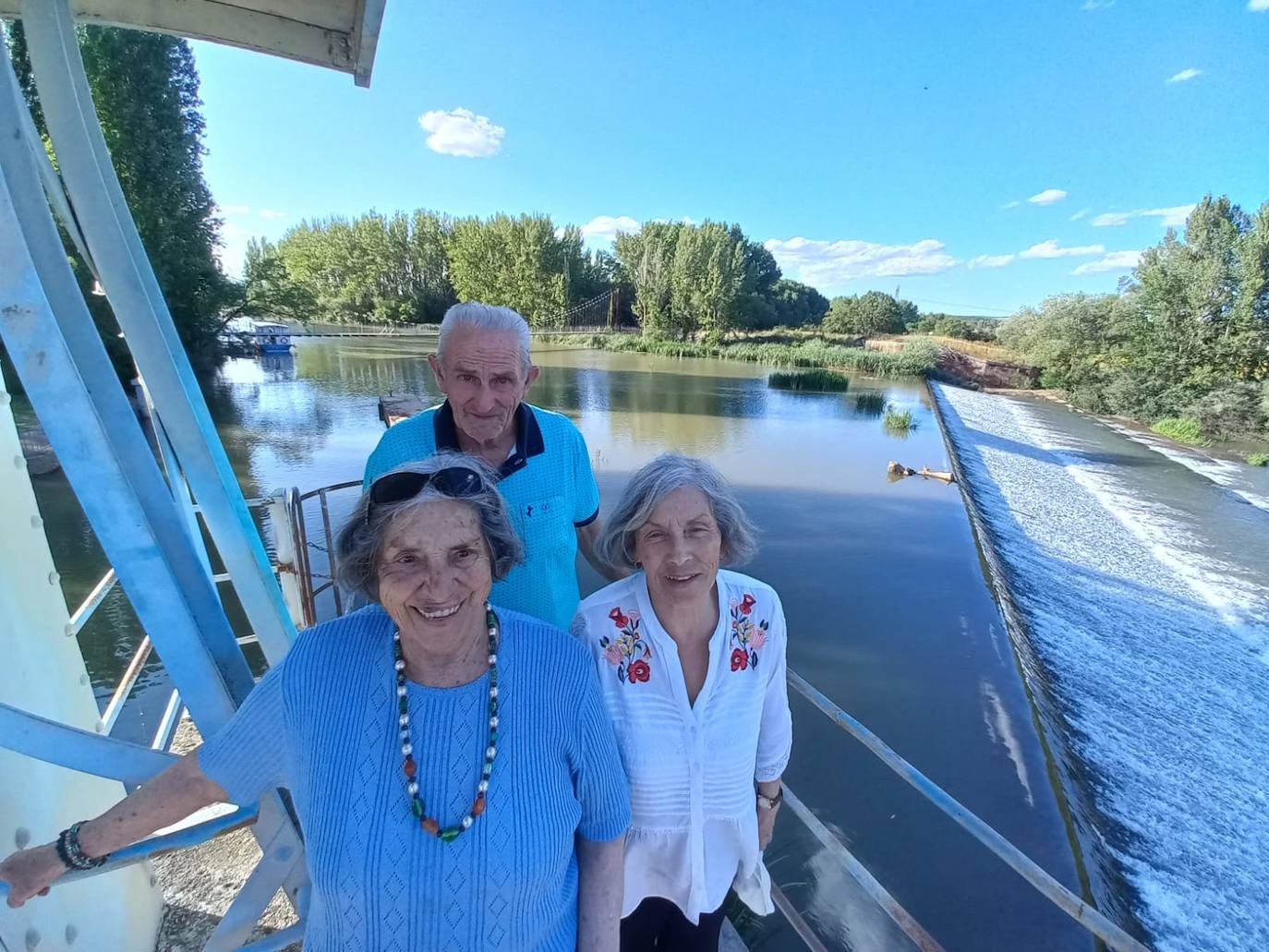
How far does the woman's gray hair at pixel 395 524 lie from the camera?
1.12 metres

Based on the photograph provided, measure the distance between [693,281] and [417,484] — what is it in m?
47.4

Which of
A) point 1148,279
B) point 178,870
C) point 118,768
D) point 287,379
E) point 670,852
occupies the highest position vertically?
point 1148,279

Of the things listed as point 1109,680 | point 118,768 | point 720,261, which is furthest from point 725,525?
point 720,261

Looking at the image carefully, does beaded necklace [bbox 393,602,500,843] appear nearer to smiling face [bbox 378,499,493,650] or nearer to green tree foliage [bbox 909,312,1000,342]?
smiling face [bbox 378,499,493,650]

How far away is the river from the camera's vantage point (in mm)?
3852

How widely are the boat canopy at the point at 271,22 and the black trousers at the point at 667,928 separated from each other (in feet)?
7.56

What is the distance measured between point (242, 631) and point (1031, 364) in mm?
36952

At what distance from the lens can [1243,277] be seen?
2138 cm

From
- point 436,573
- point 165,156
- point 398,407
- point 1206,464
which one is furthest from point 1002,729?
point 165,156

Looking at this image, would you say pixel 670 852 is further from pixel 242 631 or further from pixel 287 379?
pixel 287 379

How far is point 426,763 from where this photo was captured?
102 centimetres

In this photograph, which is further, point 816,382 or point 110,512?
point 816,382

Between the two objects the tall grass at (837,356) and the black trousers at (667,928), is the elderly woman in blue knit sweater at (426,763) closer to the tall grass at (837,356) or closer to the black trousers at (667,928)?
the black trousers at (667,928)

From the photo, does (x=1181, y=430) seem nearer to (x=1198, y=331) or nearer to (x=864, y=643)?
(x=1198, y=331)
